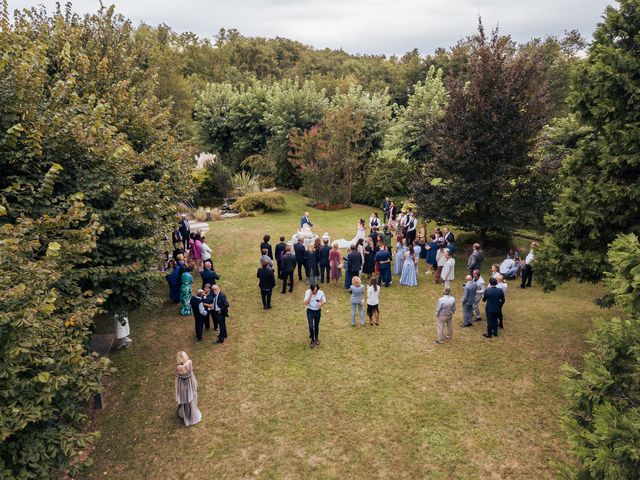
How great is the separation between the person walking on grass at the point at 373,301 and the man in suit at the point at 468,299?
8.04 ft

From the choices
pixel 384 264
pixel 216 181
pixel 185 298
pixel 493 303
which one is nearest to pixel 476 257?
pixel 384 264

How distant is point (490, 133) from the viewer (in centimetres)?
1571

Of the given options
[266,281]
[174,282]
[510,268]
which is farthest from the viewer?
[510,268]

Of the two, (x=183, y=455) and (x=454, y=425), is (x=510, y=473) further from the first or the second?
(x=183, y=455)

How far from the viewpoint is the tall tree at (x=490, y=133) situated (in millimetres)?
15578

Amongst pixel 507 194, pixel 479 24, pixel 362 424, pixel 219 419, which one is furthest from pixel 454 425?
pixel 479 24

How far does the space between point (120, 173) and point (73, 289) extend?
111 inches

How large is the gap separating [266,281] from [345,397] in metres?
4.88

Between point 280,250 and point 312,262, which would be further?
point 280,250

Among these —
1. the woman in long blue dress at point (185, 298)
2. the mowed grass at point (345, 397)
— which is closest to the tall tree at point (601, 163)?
the mowed grass at point (345, 397)

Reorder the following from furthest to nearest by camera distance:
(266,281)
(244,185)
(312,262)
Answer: (244,185) → (312,262) → (266,281)

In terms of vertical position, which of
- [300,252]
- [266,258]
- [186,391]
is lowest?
[186,391]

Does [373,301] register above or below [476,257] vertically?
below

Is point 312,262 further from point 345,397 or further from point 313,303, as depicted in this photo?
point 345,397
